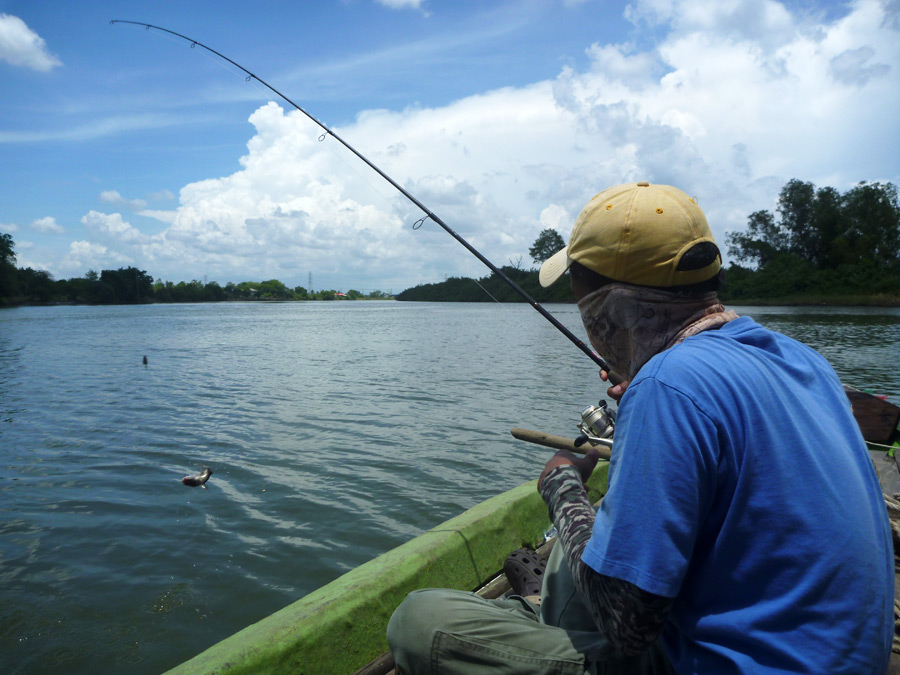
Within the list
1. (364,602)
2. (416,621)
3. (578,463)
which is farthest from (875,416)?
(416,621)

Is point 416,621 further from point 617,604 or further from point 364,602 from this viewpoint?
point 364,602

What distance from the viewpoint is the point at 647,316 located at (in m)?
1.75

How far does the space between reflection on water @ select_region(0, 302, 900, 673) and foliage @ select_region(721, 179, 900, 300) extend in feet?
209

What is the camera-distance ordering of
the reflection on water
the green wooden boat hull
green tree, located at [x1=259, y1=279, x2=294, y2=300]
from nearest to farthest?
the green wooden boat hull, the reflection on water, green tree, located at [x1=259, y1=279, x2=294, y2=300]

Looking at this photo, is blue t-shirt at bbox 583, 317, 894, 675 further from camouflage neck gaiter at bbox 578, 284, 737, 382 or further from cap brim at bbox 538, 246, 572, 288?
cap brim at bbox 538, 246, 572, 288

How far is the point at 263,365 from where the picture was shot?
792 inches

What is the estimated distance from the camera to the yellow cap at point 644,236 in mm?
1677

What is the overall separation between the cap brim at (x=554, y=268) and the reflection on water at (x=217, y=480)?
13.4ft

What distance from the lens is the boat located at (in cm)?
246

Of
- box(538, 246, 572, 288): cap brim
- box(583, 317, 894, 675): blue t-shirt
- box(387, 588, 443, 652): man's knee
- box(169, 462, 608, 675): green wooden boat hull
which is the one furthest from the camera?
box(169, 462, 608, 675): green wooden boat hull

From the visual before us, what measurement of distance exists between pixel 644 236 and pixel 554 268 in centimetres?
50

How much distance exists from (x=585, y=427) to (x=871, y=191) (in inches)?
3550

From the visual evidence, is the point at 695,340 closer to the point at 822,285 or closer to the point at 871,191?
the point at 822,285

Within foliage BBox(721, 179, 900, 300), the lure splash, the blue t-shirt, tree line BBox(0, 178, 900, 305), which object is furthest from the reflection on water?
foliage BBox(721, 179, 900, 300)
